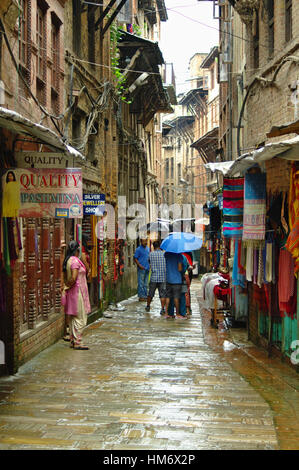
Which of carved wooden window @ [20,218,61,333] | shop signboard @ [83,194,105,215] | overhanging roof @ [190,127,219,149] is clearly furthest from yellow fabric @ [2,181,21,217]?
overhanging roof @ [190,127,219,149]

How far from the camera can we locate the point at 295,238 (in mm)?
7738

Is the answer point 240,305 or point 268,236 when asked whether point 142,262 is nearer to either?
point 240,305

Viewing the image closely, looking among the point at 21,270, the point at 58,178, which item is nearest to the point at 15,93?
the point at 58,178

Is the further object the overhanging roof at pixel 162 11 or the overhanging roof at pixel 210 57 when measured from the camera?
the overhanging roof at pixel 210 57

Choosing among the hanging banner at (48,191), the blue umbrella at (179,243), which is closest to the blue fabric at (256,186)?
the hanging banner at (48,191)

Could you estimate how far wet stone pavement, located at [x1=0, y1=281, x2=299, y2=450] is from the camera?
5.62m

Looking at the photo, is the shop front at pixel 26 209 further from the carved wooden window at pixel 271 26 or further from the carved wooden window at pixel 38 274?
the carved wooden window at pixel 271 26

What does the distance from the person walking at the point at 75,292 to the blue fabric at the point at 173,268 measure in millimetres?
4660

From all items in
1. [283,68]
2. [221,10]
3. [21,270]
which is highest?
[221,10]

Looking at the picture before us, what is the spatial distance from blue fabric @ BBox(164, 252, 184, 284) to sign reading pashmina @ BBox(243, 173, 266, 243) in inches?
197

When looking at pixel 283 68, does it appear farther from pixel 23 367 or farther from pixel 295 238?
pixel 23 367

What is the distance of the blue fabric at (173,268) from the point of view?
15.0 metres

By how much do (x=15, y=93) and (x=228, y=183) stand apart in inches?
169

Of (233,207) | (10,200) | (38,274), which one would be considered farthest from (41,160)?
(233,207)
